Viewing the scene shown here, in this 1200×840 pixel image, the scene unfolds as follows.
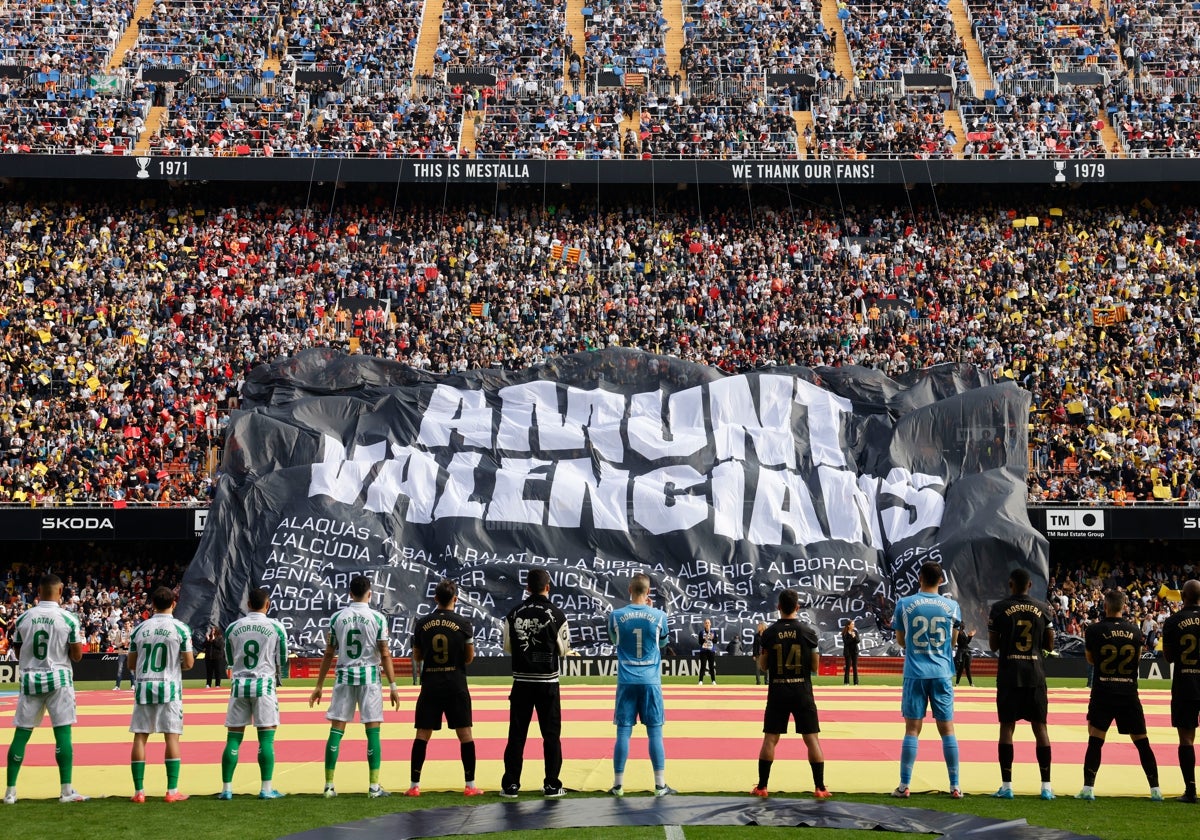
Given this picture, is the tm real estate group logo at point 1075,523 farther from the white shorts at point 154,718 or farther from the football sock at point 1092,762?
the white shorts at point 154,718

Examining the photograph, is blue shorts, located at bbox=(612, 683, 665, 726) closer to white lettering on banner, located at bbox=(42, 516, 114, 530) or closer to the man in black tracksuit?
the man in black tracksuit

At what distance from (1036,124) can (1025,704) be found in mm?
39853

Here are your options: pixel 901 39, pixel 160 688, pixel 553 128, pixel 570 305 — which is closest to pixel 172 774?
pixel 160 688

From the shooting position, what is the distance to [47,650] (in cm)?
1219

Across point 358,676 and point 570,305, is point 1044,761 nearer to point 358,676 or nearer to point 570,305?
Answer: point 358,676

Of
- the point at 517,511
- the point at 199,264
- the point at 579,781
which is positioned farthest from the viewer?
the point at 199,264

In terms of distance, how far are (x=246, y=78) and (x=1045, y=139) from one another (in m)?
29.3

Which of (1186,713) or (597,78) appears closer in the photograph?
(1186,713)

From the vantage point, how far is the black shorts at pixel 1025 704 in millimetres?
12102

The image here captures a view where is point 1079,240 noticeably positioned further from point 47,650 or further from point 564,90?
point 47,650

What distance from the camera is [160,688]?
12086mm

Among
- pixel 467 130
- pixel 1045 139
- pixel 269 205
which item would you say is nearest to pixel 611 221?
pixel 467 130

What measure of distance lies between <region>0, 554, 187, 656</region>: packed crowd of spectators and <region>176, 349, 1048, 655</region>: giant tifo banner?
19.4 ft

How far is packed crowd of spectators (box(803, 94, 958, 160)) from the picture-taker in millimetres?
46781
